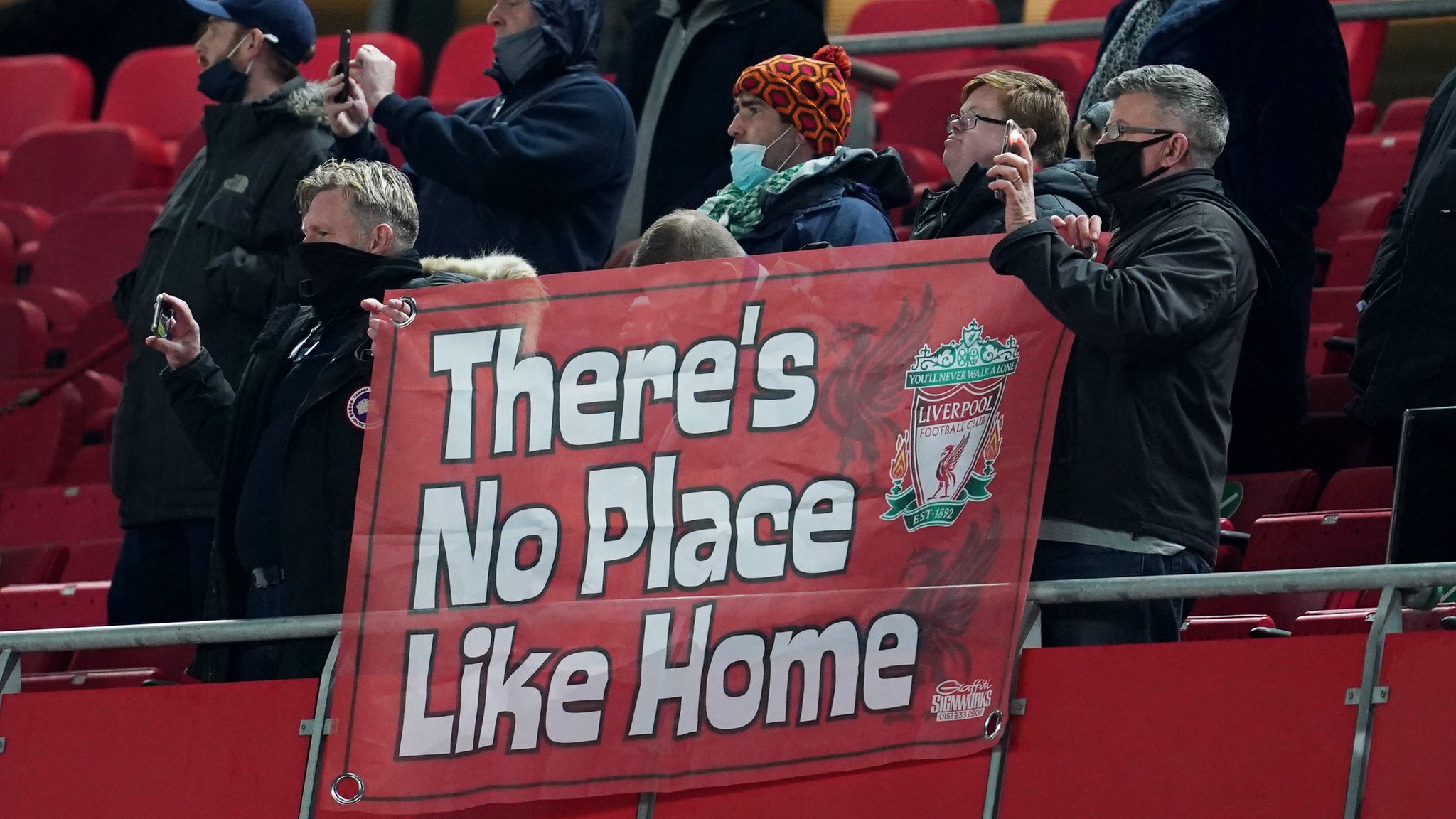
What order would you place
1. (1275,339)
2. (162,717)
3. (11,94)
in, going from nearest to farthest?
(162,717)
(1275,339)
(11,94)

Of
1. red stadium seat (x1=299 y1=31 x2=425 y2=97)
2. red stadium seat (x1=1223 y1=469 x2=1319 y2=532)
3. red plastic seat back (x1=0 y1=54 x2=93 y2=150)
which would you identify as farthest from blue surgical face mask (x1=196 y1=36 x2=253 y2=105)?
red plastic seat back (x1=0 y1=54 x2=93 y2=150)

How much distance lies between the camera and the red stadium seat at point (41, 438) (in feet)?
26.0

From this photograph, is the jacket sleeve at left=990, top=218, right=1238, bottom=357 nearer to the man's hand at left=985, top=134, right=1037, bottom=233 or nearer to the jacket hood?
the man's hand at left=985, top=134, right=1037, bottom=233

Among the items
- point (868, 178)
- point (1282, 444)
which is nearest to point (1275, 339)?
point (1282, 444)

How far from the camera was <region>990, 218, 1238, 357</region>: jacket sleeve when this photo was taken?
3.92 meters

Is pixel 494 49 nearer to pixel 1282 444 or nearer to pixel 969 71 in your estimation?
pixel 1282 444

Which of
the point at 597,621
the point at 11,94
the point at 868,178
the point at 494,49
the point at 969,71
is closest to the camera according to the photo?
the point at 597,621

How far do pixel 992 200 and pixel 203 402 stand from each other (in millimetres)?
1867

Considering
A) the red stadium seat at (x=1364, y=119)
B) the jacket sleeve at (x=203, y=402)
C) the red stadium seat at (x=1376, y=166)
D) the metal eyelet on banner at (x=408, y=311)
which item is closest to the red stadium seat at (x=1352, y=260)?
the red stadium seat at (x=1376, y=166)

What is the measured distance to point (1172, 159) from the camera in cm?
434

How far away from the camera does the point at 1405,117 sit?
8.58m

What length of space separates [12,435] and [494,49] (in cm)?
317

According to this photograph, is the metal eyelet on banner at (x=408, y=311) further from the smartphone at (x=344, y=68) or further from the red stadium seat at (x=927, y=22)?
the red stadium seat at (x=927, y=22)

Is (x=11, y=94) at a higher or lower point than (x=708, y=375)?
lower
